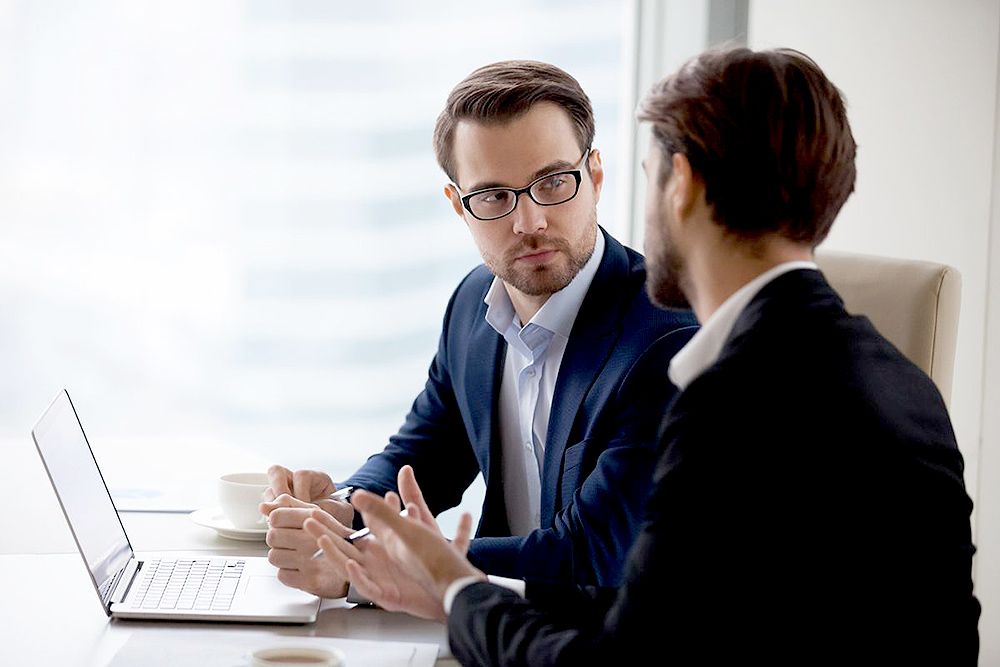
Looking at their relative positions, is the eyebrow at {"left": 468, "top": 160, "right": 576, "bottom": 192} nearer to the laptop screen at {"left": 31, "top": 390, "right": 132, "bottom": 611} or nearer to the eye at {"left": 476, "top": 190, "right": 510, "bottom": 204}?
the eye at {"left": 476, "top": 190, "right": 510, "bottom": 204}

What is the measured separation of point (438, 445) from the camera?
6.91 feet

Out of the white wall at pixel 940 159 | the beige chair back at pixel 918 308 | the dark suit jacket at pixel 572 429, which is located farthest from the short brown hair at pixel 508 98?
the white wall at pixel 940 159

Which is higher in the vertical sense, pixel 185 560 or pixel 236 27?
pixel 236 27

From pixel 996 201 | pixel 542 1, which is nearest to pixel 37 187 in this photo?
pixel 542 1

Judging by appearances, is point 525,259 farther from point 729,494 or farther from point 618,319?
point 729,494

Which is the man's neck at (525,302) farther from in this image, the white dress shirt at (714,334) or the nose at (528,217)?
the white dress shirt at (714,334)

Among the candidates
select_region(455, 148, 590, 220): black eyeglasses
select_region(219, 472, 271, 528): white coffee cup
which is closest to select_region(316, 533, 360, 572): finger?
select_region(219, 472, 271, 528): white coffee cup

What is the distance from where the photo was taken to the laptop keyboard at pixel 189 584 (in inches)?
55.7

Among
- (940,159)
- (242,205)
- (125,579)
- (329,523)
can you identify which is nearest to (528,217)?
(329,523)

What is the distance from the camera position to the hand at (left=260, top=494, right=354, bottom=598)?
1.46 m

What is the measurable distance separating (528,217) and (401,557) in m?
0.77

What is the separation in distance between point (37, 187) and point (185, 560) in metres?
2.08

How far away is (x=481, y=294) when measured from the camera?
2127mm

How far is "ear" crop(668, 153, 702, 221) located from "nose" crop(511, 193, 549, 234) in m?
0.62
